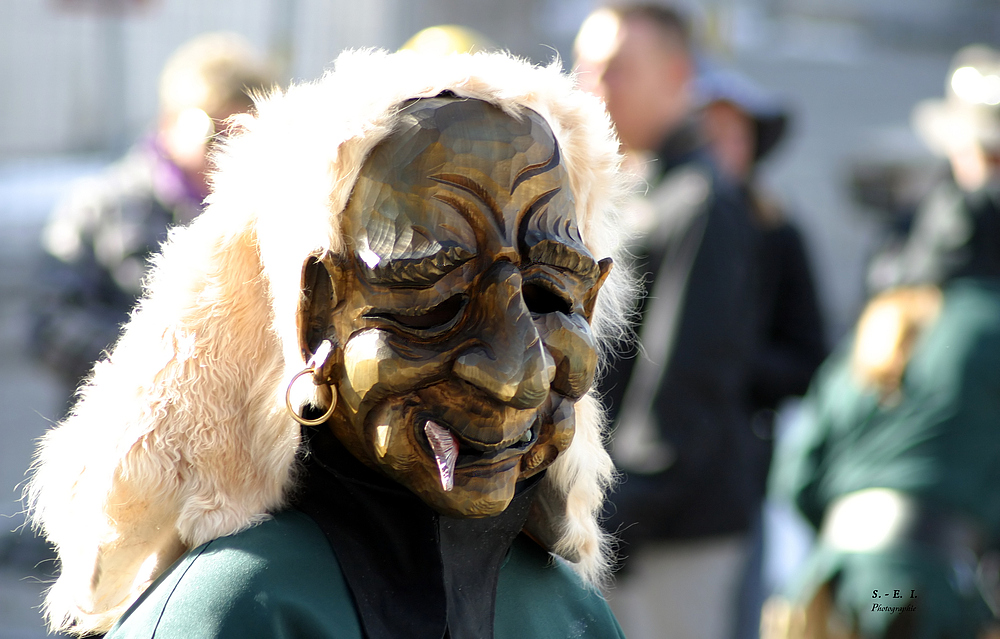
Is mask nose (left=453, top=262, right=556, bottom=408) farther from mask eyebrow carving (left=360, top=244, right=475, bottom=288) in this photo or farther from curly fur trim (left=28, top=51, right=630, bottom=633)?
curly fur trim (left=28, top=51, right=630, bottom=633)

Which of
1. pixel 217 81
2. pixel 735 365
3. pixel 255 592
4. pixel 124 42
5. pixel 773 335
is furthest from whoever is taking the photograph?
pixel 124 42

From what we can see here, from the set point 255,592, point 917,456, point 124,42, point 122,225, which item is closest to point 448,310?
point 255,592

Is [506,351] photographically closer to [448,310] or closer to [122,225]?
[448,310]

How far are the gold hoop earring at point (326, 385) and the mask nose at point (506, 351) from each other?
15 centimetres

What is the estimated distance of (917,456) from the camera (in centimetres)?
342

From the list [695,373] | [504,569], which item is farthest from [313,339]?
[695,373]

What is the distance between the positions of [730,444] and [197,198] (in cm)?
186

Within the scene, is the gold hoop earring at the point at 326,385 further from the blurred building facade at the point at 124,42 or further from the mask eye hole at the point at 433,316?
the blurred building facade at the point at 124,42

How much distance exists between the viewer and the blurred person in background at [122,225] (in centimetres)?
333

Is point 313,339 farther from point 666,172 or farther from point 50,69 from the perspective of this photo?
point 50,69

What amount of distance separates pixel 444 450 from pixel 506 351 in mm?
129

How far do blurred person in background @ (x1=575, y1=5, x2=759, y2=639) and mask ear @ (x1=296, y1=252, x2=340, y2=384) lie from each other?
1.60m

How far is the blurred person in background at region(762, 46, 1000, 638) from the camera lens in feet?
10.5

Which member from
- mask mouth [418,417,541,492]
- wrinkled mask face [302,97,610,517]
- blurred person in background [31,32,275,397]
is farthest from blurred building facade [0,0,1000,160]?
mask mouth [418,417,541,492]
